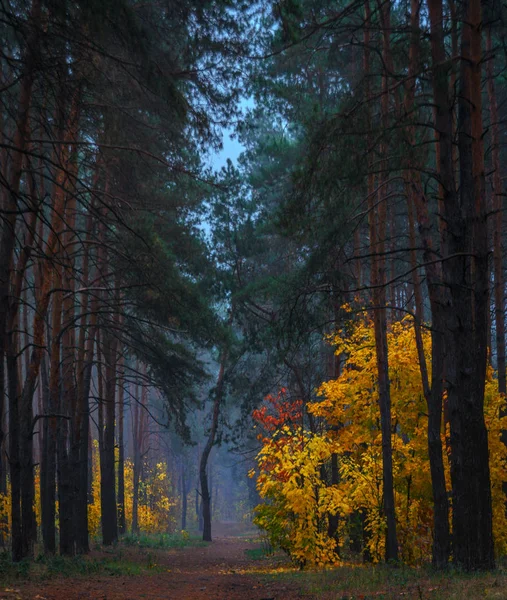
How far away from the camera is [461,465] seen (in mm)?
9109

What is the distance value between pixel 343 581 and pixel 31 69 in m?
8.46

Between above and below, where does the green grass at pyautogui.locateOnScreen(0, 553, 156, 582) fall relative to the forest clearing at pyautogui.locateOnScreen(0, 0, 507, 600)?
below

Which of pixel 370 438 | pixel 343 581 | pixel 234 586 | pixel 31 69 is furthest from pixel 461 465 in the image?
pixel 31 69

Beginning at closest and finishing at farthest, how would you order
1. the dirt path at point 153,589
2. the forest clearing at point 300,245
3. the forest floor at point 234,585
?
the forest floor at point 234,585, the dirt path at point 153,589, the forest clearing at point 300,245

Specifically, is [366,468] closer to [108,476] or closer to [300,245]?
[300,245]

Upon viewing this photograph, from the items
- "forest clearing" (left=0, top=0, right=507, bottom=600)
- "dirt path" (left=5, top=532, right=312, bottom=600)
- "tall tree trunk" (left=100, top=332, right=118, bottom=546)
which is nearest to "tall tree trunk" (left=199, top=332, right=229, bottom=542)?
"tall tree trunk" (left=100, top=332, right=118, bottom=546)

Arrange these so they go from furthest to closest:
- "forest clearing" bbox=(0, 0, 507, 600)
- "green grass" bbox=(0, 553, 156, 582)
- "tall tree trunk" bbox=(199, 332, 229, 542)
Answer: "tall tree trunk" bbox=(199, 332, 229, 542), "green grass" bbox=(0, 553, 156, 582), "forest clearing" bbox=(0, 0, 507, 600)

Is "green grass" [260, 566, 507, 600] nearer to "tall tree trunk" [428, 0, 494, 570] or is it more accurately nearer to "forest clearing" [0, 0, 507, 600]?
"forest clearing" [0, 0, 507, 600]

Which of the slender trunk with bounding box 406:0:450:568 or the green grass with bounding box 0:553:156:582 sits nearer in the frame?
the green grass with bounding box 0:553:156:582

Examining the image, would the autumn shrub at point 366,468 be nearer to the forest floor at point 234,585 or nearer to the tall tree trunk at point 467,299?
the forest floor at point 234,585

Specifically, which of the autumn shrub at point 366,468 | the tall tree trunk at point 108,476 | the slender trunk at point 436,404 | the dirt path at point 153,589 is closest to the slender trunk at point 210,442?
the tall tree trunk at point 108,476

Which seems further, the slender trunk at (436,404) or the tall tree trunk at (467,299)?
the slender trunk at (436,404)

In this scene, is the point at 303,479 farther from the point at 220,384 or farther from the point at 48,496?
the point at 220,384

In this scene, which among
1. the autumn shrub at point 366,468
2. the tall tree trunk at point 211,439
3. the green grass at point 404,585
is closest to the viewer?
the green grass at point 404,585
